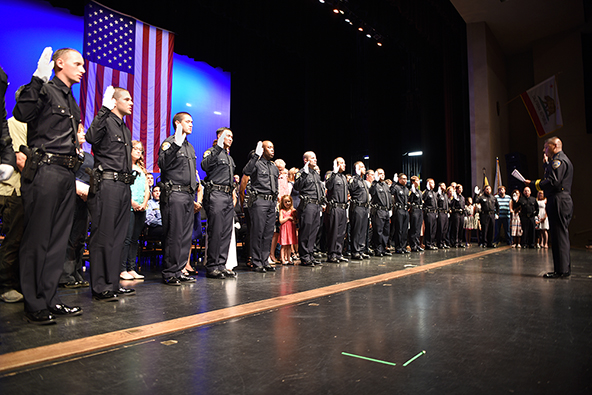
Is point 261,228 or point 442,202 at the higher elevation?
point 442,202

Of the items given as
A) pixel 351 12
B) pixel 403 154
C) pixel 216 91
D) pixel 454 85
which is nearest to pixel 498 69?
pixel 454 85

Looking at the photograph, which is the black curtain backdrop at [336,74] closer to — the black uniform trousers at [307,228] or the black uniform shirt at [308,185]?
the black uniform shirt at [308,185]

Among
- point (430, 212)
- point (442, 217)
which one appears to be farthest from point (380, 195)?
point (442, 217)

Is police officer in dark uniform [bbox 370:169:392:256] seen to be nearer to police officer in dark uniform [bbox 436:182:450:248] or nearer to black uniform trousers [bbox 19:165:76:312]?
police officer in dark uniform [bbox 436:182:450:248]

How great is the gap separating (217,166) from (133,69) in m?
5.47

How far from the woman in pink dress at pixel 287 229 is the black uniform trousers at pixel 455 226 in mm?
6274

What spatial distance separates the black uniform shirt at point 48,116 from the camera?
92.4 inches

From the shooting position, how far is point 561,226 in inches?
180

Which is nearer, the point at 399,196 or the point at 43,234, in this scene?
the point at 43,234

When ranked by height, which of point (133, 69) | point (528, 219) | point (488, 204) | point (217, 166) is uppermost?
point (133, 69)

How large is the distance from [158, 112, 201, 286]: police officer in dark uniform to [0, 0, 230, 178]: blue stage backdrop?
16.1 ft

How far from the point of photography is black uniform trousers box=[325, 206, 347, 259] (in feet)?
20.7

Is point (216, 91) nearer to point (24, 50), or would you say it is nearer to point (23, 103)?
point (24, 50)

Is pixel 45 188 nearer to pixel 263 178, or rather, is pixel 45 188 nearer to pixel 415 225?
pixel 263 178
